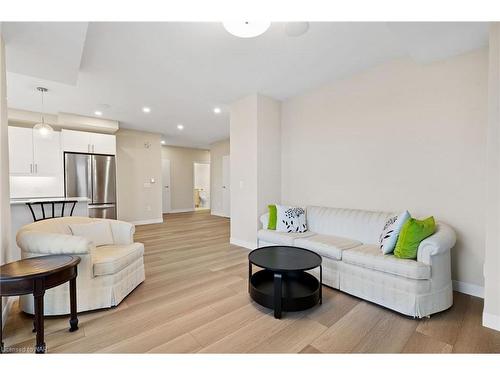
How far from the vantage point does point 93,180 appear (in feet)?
16.5

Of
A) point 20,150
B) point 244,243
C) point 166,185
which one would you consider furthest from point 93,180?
point 244,243

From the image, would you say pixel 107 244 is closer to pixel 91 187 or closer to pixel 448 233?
pixel 91 187

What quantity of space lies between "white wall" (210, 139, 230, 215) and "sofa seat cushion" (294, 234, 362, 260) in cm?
539

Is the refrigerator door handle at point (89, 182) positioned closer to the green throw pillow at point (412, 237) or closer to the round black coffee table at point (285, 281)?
the round black coffee table at point (285, 281)

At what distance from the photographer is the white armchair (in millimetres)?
1873

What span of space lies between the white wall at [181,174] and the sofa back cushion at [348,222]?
6.39 metres

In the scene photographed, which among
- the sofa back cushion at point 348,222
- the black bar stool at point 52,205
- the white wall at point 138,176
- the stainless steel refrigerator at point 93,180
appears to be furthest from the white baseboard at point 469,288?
the white wall at point 138,176

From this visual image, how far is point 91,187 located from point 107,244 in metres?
3.19

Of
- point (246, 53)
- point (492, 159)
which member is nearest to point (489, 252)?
point (492, 159)

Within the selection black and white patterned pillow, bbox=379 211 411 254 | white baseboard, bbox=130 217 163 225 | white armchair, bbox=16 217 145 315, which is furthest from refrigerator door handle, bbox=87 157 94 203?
black and white patterned pillow, bbox=379 211 411 254

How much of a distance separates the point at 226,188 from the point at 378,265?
6.00m

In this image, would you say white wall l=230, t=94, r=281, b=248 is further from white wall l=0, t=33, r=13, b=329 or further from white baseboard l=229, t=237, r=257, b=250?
white wall l=0, t=33, r=13, b=329

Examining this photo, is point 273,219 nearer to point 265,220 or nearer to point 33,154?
point 265,220

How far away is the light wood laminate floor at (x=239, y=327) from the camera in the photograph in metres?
1.57
